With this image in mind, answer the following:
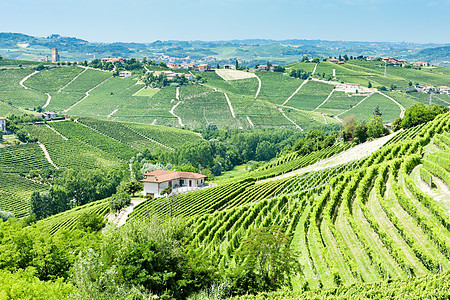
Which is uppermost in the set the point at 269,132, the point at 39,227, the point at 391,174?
the point at 391,174

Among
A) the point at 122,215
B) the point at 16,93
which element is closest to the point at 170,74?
the point at 16,93

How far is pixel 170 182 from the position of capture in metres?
59.8

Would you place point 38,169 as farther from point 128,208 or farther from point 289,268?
point 289,268

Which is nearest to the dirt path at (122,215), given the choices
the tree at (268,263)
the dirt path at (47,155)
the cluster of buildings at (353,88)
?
the tree at (268,263)

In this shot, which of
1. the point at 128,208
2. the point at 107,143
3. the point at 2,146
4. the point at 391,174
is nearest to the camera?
the point at 391,174

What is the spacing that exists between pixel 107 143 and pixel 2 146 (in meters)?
21.2

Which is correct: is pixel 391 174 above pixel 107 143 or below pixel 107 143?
above

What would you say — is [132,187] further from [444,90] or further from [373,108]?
[444,90]

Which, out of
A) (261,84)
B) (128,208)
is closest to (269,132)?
(261,84)

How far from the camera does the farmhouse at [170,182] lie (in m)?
58.4

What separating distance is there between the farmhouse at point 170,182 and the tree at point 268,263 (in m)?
34.9

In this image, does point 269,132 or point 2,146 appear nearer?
point 2,146

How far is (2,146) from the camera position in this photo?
8575 centimetres

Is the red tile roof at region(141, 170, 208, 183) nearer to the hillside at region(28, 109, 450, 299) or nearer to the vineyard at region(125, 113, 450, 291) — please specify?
the hillside at region(28, 109, 450, 299)
